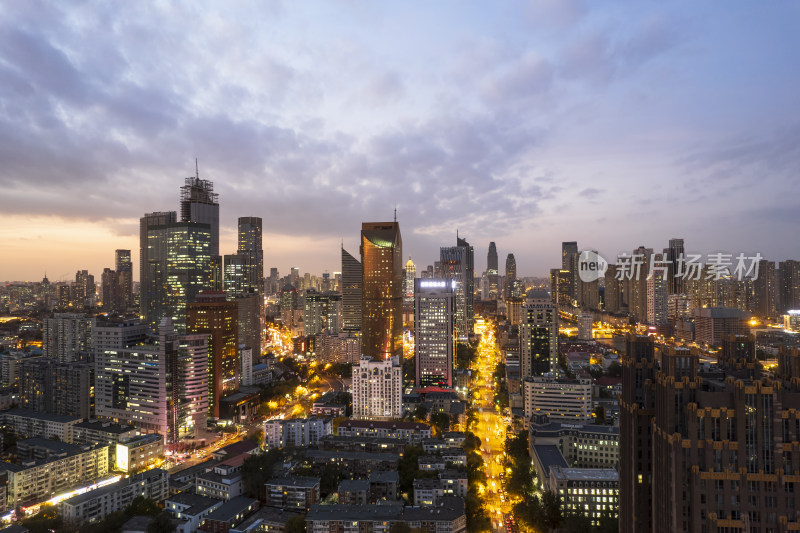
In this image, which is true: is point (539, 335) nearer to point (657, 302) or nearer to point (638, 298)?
point (657, 302)

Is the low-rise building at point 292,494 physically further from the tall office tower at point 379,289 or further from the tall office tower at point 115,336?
the tall office tower at point 379,289

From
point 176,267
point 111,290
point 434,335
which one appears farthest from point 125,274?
point 434,335

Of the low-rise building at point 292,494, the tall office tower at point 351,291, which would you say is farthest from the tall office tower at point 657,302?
the low-rise building at point 292,494

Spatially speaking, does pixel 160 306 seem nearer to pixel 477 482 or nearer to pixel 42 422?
pixel 42 422

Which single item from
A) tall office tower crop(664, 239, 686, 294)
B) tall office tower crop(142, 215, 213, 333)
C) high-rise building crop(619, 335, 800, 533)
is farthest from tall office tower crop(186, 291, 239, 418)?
tall office tower crop(664, 239, 686, 294)

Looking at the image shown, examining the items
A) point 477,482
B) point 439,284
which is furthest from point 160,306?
point 477,482

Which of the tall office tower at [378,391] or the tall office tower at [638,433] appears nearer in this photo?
the tall office tower at [638,433]

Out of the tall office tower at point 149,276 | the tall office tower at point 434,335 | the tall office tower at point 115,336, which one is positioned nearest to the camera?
the tall office tower at point 115,336
